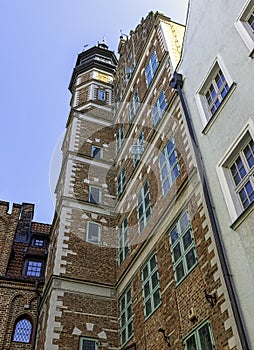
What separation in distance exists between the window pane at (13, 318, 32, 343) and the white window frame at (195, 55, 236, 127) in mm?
13989

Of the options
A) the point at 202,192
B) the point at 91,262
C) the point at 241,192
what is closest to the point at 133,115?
the point at 91,262

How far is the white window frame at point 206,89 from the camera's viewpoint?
1063cm

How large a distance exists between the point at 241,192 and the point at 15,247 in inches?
692

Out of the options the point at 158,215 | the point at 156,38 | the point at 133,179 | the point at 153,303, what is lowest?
the point at 153,303

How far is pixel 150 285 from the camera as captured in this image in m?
13.1

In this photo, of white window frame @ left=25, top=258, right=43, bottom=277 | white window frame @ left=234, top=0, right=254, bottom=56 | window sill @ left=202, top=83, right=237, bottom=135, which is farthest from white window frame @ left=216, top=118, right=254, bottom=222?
white window frame @ left=25, top=258, right=43, bottom=277

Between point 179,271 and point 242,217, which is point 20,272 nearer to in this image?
point 179,271

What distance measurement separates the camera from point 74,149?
70.4 ft

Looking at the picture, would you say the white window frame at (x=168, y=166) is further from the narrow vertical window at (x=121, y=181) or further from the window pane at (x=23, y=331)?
the window pane at (x=23, y=331)

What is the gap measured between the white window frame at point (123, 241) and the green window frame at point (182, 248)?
169 inches

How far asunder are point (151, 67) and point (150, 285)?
10550 millimetres

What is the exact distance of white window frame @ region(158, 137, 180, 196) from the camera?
1341cm

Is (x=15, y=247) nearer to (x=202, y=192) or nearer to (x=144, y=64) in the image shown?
(x=144, y=64)

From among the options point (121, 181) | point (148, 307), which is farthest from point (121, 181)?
point (148, 307)
